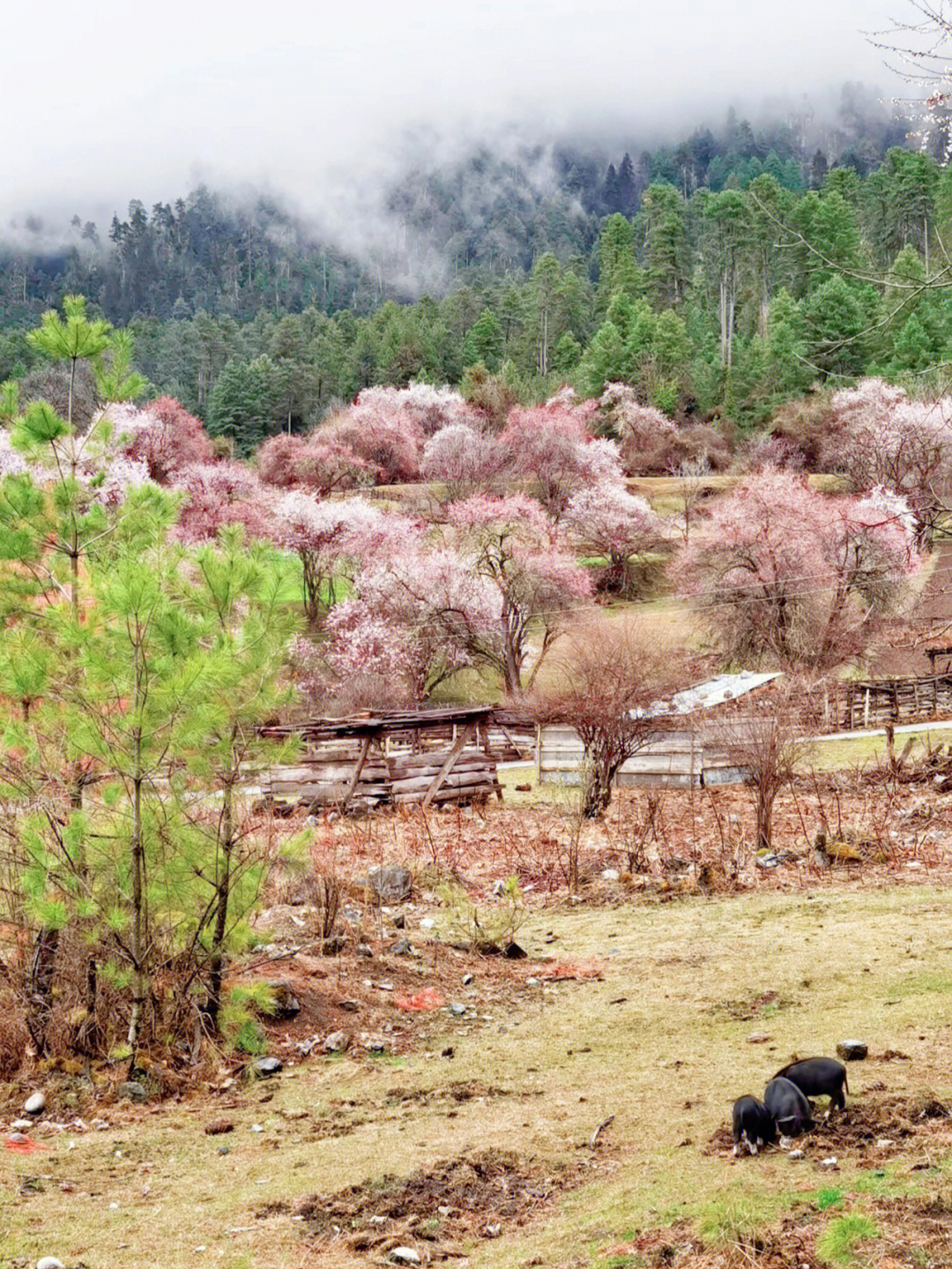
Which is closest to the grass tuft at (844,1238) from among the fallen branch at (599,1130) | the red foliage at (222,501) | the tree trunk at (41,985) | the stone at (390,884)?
the fallen branch at (599,1130)

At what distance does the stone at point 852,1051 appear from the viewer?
655cm

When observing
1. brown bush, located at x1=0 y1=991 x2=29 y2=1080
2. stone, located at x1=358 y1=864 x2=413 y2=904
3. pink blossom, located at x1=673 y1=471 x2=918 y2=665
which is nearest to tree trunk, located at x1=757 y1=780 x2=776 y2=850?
stone, located at x1=358 y1=864 x2=413 y2=904

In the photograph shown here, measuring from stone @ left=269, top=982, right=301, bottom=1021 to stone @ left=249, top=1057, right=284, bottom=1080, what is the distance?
57 cm

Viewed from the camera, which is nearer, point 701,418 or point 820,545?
point 820,545

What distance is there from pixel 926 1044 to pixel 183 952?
4684 mm

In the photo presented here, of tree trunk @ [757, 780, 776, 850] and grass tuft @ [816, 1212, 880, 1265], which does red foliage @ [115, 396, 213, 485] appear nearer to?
tree trunk @ [757, 780, 776, 850]

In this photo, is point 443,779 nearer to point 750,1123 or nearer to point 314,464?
point 750,1123

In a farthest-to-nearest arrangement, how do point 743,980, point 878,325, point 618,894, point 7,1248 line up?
1. point 618,894
2. point 743,980
3. point 878,325
4. point 7,1248

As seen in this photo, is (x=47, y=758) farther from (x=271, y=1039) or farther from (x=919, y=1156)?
(x=919, y=1156)

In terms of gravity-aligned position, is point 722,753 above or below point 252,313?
below

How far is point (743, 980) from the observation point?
8719mm

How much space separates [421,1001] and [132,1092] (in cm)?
244

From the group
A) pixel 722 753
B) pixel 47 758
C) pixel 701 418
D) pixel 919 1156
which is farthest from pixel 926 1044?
pixel 701 418

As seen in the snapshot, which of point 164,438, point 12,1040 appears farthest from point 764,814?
point 164,438
